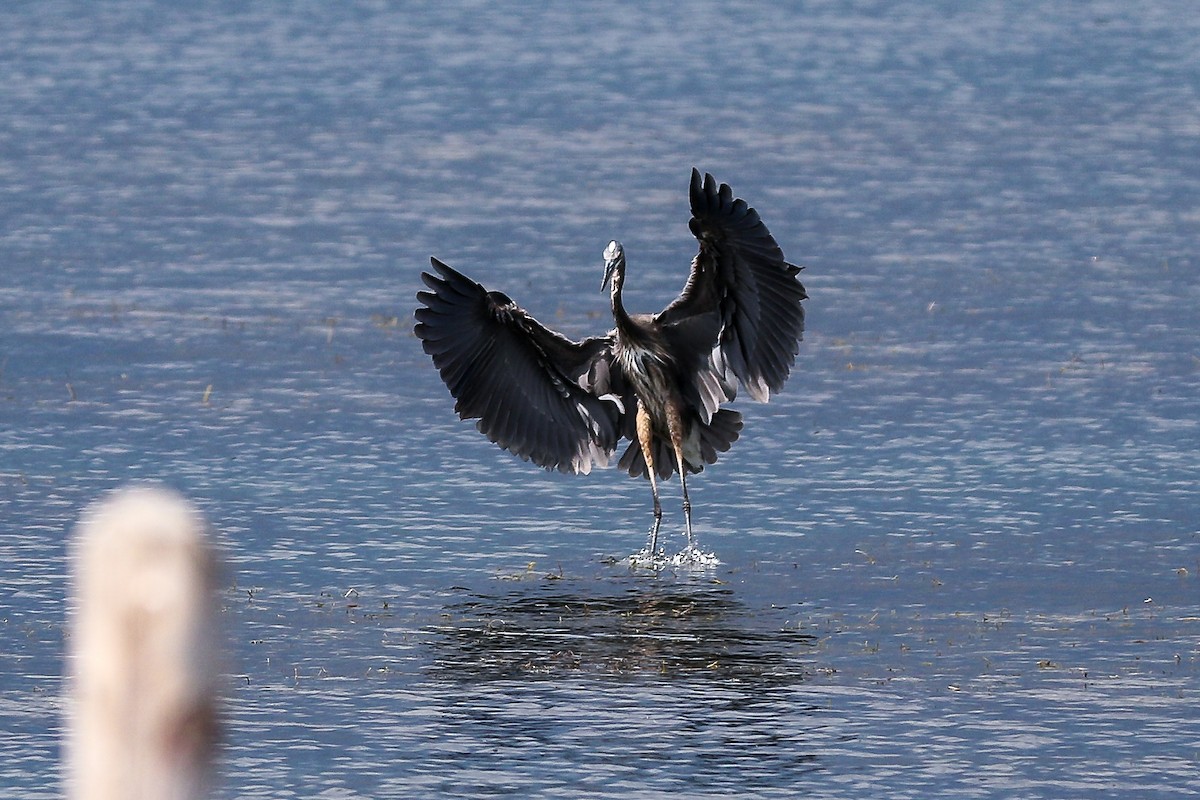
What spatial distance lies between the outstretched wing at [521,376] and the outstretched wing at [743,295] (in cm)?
58

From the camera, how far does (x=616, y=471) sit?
1409 centimetres

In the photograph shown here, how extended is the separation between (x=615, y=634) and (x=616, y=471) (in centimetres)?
395

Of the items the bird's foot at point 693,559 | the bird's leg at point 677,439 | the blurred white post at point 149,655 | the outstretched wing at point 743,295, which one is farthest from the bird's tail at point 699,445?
the blurred white post at point 149,655

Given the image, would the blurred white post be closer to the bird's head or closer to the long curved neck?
the long curved neck

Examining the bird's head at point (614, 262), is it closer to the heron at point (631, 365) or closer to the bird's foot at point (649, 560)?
the heron at point (631, 365)

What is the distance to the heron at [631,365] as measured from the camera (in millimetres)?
11750

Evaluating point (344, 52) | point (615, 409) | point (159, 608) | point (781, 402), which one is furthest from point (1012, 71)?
point (159, 608)

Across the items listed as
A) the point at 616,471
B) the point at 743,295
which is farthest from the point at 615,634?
the point at 616,471

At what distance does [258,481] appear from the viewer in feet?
42.6

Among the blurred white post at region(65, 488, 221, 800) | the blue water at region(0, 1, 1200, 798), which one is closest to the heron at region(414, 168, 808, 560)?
the blue water at region(0, 1, 1200, 798)

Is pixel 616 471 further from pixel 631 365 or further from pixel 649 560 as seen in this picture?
pixel 649 560

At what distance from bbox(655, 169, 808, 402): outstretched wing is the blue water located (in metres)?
0.91

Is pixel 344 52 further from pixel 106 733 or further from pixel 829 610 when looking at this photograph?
pixel 106 733

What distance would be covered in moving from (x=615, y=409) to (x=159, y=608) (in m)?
10.1
